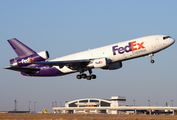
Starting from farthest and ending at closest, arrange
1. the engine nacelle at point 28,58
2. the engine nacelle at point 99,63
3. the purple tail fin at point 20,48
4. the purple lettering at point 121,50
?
the purple tail fin at point 20,48
the engine nacelle at point 28,58
the engine nacelle at point 99,63
the purple lettering at point 121,50

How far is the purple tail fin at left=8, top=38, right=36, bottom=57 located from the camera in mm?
57281

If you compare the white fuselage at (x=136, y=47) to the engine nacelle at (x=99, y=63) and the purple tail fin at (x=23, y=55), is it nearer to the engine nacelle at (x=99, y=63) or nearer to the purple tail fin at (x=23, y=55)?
the engine nacelle at (x=99, y=63)

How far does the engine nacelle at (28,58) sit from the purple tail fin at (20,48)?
1.34 m

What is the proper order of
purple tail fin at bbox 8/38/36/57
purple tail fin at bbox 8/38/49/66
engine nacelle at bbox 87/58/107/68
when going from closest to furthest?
1. engine nacelle at bbox 87/58/107/68
2. purple tail fin at bbox 8/38/49/66
3. purple tail fin at bbox 8/38/36/57

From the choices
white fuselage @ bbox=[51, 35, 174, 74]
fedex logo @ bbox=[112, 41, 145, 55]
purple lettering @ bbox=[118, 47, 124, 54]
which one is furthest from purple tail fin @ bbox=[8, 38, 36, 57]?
fedex logo @ bbox=[112, 41, 145, 55]

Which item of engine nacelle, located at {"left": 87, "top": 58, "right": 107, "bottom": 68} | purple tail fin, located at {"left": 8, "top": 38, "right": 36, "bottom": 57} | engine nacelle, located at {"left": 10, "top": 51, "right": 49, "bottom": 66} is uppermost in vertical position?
purple tail fin, located at {"left": 8, "top": 38, "right": 36, "bottom": 57}

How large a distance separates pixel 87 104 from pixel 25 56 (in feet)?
318

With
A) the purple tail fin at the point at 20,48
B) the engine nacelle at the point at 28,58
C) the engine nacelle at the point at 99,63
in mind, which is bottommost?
the engine nacelle at the point at 99,63

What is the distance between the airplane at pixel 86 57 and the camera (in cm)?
4897

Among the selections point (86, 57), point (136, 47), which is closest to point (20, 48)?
point (86, 57)

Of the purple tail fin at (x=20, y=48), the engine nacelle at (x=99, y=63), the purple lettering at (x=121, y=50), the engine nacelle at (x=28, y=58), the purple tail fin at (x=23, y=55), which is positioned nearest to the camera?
the purple lettering at (x=121, y=50)

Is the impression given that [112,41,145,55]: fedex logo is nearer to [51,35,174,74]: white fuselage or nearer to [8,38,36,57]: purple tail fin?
[51,35,174,74]: white fuselage

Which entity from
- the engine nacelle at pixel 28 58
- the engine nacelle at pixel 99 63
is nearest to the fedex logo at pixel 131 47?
the engine nacelle at pixel 99 63

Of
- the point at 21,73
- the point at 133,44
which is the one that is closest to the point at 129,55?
the point at 133,44
